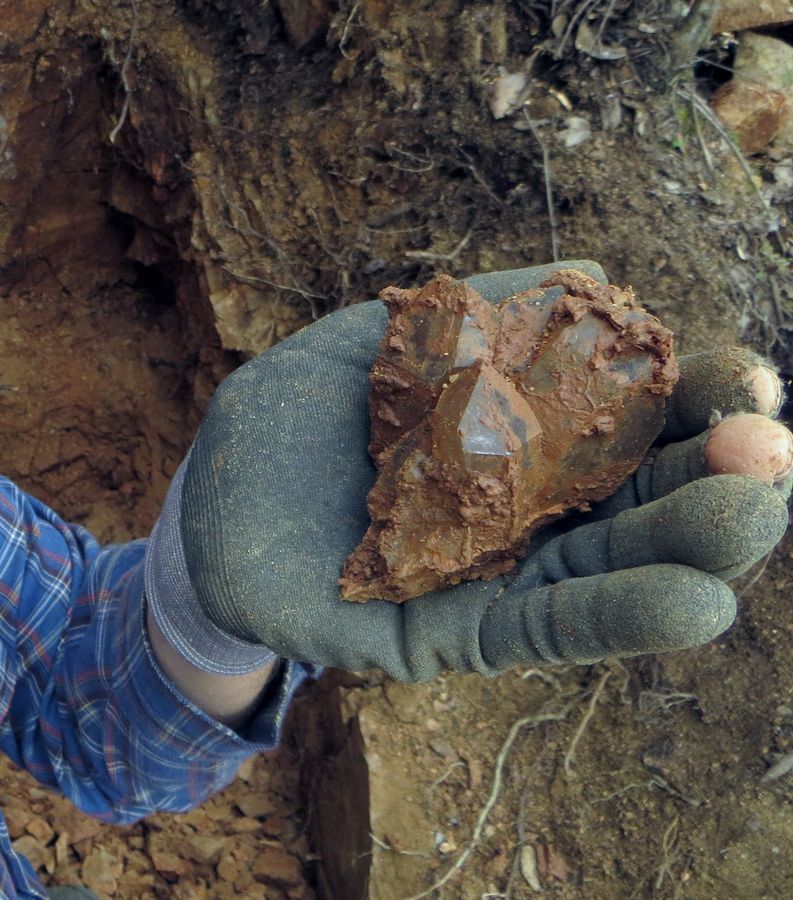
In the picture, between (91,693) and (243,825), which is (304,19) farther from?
(243,825)

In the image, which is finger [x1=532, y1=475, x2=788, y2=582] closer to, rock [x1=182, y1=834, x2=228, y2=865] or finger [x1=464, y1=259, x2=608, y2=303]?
finger [x1=464, y1=259, x2=608, y2=303]

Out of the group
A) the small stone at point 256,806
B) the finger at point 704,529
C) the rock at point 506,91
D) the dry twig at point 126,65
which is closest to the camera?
the finger at point 704,529

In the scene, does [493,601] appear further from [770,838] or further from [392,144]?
[392,144]

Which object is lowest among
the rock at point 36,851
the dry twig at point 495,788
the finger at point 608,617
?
the rock at point 36,851

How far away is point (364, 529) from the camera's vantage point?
211 cm

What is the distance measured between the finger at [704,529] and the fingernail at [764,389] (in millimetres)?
294

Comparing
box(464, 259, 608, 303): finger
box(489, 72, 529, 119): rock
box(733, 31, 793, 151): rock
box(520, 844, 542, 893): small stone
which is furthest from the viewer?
box(733, 31, 793, 151): rock

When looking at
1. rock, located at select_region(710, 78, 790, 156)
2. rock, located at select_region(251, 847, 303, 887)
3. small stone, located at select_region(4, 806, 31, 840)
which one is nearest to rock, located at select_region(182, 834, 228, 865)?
rock, located at select_region(251, 847, 303, 887)

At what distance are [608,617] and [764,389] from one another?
632mm

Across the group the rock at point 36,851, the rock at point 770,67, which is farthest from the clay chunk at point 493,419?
the rock at point 36,851

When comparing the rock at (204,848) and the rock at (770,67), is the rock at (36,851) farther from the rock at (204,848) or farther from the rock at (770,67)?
the rock at (770,67)

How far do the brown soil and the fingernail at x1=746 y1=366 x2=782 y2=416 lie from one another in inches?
44.5

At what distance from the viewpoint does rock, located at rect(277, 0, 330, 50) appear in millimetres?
3307

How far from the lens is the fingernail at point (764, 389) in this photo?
76.1 inches
